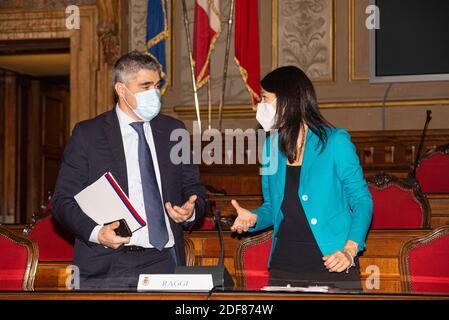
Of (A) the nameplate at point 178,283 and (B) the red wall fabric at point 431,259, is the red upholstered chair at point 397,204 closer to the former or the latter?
(B) the red wall fabric at point 431,259

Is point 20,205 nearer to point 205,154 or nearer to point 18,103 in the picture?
point 18,103

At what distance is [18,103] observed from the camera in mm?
11023

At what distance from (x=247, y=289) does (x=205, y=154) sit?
555 centimetres

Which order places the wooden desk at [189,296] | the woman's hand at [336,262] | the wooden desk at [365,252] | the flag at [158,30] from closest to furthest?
1. the wooden desk at [189,296]
2. the woman's hand at [336,262]
3. the wooden desk at [365,252]
4. the flag at [158,30]

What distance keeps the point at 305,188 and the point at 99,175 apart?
2.54ft

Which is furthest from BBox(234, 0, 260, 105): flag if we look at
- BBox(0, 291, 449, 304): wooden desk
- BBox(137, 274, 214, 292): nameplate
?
BBox(0, 291, 449, 304): wooden desk

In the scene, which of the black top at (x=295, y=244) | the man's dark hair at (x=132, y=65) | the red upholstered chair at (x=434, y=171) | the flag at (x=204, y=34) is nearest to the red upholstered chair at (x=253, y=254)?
the black top at (x=295, y=244)

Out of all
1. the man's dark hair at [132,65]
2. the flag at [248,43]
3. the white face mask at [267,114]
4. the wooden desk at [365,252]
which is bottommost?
the wooden desk at [365,252]

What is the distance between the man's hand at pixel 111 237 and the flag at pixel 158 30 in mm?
5133

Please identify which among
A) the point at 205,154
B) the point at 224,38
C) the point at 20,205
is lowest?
the point at 20,205

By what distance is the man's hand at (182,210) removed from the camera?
2.98 m

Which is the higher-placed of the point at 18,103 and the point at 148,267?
the point at 18,103

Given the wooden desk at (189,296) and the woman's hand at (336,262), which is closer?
the wooden desk at (189,296)
